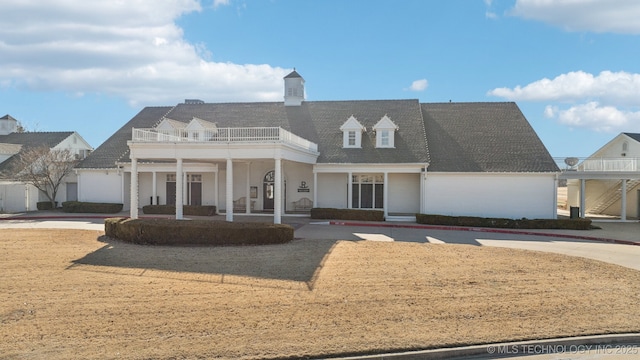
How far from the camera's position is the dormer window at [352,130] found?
1115 inches

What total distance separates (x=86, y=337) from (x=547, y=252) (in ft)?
47.2

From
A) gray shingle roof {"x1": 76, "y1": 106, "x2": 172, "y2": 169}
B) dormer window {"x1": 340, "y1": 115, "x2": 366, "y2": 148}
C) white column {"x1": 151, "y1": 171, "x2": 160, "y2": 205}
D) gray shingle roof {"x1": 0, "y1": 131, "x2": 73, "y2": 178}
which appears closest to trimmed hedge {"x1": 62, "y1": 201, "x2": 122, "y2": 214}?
white column {"x1": 151, "y1": 171, "x2": 160, "y2": 205}

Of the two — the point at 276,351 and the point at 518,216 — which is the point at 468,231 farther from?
the point at 276,351

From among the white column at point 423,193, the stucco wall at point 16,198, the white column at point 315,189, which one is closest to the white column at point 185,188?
the white column at point 315,189

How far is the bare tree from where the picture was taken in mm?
30500

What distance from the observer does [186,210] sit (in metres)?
27.3

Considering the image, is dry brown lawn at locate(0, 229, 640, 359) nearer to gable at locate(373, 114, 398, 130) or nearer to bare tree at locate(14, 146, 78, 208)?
gable at locate(373, 114, 398, 130)

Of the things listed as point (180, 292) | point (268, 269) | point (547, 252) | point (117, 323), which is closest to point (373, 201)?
point (547, 252)

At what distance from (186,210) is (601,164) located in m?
25.9

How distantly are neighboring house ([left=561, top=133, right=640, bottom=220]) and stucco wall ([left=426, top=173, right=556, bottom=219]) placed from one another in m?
3.88

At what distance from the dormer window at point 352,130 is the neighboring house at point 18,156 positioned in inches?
776

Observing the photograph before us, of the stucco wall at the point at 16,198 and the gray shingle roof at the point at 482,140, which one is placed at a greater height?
the gray shingle roof at the point at 482,140

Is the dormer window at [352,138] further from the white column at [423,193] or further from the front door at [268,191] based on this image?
the front door at [268,191]

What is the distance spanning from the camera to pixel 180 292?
33.0ft
